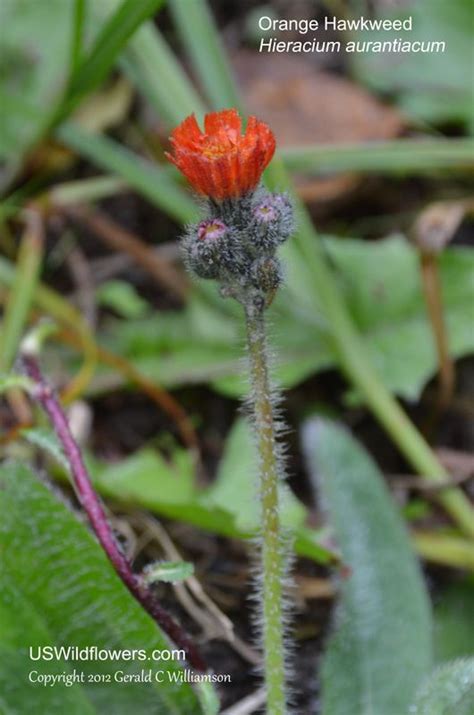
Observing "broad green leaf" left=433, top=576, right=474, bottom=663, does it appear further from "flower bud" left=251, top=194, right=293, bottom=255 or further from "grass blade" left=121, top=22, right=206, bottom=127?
"grass blade" left=121, top=22, right=206, bottom=127

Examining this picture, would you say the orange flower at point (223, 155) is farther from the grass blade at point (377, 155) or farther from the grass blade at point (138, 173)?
the grass blade at point (377, 155)

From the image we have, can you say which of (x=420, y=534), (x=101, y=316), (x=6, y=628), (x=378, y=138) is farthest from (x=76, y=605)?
(x=378, y=138)

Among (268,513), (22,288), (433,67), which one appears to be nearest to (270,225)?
(268,513)

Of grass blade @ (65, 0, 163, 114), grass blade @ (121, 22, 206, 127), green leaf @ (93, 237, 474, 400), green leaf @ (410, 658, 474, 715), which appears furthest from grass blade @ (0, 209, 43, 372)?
green leaf @ (410, 658, 474, 715)

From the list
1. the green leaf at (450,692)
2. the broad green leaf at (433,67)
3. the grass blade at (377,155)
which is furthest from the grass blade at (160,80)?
the green leaf at (450,692)

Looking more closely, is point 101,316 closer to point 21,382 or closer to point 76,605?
point 21,382

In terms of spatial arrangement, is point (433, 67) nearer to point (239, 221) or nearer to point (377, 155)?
point (377, 155)
